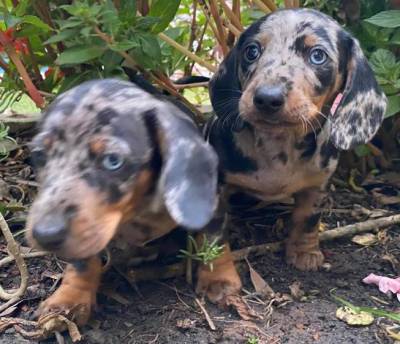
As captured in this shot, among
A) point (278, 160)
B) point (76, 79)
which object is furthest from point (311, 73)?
point (76, 79)

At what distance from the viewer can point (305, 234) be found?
11.9 ft

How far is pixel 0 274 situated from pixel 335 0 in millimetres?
2187

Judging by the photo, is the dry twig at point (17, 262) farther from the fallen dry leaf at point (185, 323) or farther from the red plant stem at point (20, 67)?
the red plant stem at point (20, 67)

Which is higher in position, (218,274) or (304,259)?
(218,274)

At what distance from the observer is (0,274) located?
11.2 feet

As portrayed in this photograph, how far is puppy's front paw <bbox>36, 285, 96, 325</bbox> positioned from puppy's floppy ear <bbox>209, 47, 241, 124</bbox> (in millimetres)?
1019

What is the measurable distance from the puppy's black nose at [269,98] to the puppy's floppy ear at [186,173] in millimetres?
355

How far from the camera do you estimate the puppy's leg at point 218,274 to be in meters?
3.27

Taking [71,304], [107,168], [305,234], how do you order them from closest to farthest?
[107,168], [71,304], [305,234]

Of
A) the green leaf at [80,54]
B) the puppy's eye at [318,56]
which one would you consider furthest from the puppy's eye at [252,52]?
the green leaf at [80,54]

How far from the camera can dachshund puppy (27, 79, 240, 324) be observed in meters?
2.50

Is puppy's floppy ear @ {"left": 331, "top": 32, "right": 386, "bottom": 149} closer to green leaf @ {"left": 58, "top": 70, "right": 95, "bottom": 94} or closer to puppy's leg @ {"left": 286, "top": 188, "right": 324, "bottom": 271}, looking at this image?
puppy's leg @ {"left": 286, "top": 188, "right": 324, "bottom": 271}

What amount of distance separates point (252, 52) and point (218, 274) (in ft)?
3.18

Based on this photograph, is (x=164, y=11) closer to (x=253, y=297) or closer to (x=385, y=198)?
(x=253, y=297)
